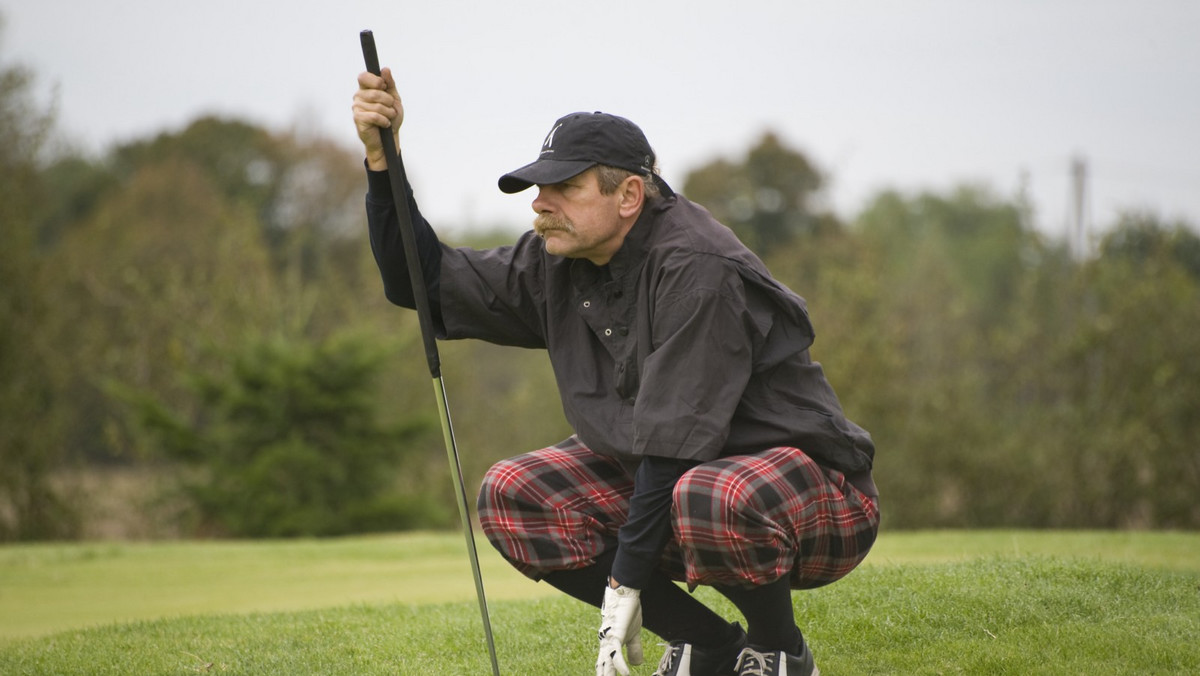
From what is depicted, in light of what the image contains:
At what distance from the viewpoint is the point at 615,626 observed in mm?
3143

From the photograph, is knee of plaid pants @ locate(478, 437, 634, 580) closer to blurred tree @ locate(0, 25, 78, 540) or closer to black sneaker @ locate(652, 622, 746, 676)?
black sneaker @ locate(652, 622, 746, 676)

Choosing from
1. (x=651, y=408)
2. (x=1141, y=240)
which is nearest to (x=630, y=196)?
(x=651, y=408)

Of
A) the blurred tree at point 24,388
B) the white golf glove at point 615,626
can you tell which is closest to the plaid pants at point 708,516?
the white golf glove at point 615,626

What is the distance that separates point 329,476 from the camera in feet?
50.3

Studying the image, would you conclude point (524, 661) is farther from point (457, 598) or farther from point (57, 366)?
point (57, 366)

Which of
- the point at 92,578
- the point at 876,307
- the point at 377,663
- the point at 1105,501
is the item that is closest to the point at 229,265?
the point at 876,307

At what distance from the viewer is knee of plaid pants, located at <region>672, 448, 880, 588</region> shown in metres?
3.23

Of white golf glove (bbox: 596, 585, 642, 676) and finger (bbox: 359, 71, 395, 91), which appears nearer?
white golf glove (bbox: 596, 585, 642, 676)

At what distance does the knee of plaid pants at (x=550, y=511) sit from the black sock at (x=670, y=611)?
6 cm

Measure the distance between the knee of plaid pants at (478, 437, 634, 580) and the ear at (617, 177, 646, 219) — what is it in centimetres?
79

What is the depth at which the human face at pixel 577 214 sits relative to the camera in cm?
349

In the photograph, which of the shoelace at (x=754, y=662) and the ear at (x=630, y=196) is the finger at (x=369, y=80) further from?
the shoelace at (x=754, y=662)

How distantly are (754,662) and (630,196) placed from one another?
4.75 ft

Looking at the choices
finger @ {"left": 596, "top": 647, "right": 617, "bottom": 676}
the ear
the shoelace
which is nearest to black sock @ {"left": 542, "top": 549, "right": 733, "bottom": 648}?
the shoelace
